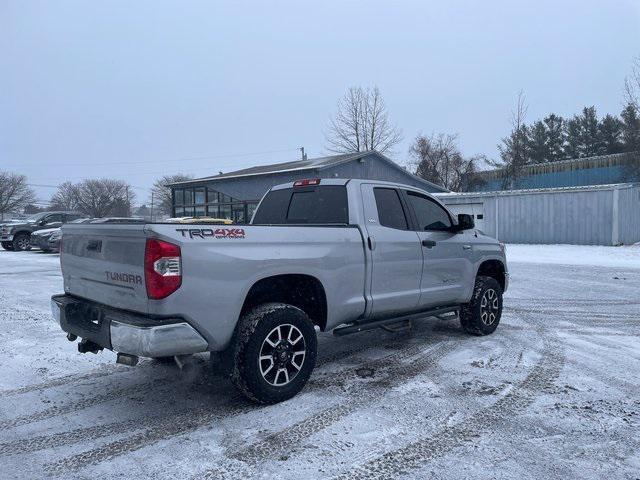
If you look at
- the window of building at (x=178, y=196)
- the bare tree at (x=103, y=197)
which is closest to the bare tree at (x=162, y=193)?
the bare tree at (x=103, y=197)

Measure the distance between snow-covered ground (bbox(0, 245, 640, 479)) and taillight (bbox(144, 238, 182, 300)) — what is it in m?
1.01

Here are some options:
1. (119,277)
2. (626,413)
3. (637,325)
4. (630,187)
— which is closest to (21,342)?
(119,277)

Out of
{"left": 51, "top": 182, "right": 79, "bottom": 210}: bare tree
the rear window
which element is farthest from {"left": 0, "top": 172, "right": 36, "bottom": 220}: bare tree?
the rear window

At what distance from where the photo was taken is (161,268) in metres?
3.66

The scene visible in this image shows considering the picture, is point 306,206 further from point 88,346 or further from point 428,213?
point 88,346

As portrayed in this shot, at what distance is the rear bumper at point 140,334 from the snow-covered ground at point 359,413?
Result: 0.63 meters

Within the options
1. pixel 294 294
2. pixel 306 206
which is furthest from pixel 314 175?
pixel 294 294

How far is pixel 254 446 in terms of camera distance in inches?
142

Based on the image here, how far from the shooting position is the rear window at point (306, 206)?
525 cm

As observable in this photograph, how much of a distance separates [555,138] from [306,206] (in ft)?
177

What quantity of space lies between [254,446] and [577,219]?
69.1 ft

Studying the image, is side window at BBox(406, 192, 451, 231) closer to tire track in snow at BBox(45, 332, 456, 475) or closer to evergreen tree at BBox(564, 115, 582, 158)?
tire track in snow at BBox(45, 332, 456, 475)

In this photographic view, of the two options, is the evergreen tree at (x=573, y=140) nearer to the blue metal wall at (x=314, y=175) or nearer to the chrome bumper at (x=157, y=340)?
the blue metal wall at (x=314, y=175)

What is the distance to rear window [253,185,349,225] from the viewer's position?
207 inches
